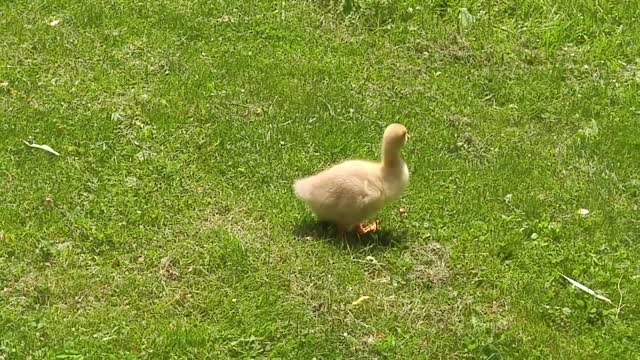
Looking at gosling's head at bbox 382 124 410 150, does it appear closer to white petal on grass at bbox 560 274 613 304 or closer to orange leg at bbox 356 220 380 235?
orange leg at bbox 356 220 380 235

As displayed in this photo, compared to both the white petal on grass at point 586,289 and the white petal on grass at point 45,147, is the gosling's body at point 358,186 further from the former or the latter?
the white petal on grass at point 45,147

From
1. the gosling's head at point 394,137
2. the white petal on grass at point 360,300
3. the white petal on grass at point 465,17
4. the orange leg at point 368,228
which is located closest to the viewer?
the white petal on grass at point 360,300

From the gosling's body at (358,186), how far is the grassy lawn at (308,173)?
0.21 m

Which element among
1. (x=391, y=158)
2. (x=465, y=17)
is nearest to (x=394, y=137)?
(x=391, y=158)

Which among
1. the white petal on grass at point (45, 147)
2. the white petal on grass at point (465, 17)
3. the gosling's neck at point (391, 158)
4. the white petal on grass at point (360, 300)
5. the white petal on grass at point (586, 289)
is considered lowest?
the white petal on grass at point (45, 147)

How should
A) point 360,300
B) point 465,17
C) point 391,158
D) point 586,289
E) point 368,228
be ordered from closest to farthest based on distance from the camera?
point 360,300 → point 586,289 → point 391,158 → point 368,228 → point 465,17

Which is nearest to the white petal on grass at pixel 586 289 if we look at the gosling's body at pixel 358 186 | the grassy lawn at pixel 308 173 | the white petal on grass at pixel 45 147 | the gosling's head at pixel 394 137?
the grassy lawn at pixel 308 173

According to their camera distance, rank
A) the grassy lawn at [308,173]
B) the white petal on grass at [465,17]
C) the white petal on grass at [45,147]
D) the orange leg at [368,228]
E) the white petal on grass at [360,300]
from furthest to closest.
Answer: the white petal on grass at [465,17], the white petal on grass at [45,147], the orange leg at [368,228], the white petal on grass at [360,300], the grassy lawn at [308,173]

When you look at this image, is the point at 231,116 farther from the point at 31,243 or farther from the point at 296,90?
the point at 31,243

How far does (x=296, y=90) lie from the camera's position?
6.75m

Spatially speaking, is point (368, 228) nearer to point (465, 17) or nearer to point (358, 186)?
point (358, 186)

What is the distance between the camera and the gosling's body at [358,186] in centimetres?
519

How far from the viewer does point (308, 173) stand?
594 cm

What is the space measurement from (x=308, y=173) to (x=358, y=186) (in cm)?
81
